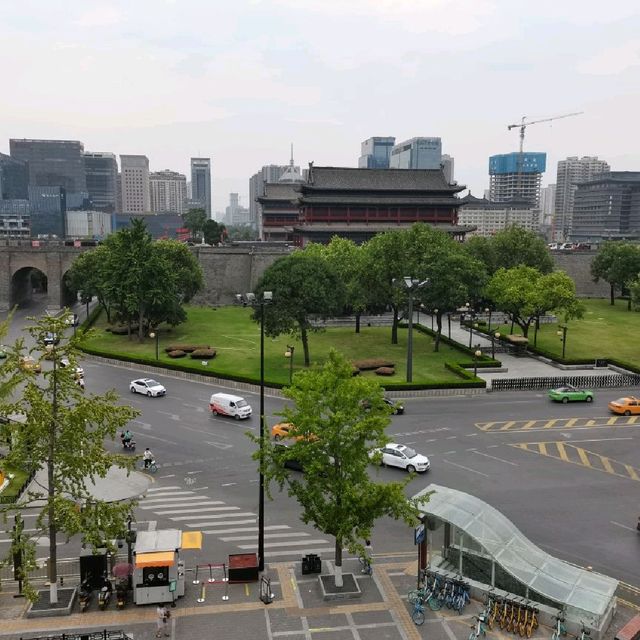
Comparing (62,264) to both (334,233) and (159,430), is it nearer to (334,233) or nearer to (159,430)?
(334,233)

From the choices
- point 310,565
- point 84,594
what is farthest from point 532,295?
point 84,594

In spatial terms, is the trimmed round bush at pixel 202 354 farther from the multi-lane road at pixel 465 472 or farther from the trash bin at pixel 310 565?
the trash bin at pixel 310 565

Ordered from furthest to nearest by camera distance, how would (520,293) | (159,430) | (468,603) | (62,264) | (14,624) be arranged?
(62,264) → (520,293) → (159,430) → (468,603) → (14,624)

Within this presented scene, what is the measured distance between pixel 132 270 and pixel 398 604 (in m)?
47.8

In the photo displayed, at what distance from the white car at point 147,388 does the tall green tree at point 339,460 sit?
2512 cm

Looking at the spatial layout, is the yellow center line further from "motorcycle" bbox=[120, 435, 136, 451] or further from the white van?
"motorcycle" bbox=[120, 435, 136, 451]

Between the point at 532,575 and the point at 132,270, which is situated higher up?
the point at 132,270

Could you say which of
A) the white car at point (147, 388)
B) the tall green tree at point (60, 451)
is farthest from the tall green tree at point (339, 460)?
the white car at point (147, 388)

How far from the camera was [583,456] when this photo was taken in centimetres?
3362

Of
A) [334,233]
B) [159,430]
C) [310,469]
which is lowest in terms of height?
[159,430]

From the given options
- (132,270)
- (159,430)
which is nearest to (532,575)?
(159,430)

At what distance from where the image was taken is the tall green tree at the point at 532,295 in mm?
55750

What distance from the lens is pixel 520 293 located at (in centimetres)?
5662

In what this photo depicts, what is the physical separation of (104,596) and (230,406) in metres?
20.3
